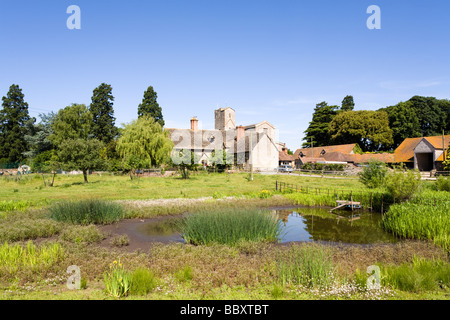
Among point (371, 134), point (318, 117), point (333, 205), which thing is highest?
point (318, 117)

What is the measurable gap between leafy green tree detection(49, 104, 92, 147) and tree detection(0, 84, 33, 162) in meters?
8.39

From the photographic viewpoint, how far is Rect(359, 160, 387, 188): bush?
88.1 ft


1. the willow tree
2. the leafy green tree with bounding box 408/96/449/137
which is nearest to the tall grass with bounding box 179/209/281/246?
the willow tree

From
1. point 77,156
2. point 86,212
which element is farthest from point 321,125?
point 86,212

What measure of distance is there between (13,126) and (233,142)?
44223mm

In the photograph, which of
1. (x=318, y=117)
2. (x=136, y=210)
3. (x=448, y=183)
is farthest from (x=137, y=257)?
(x=318, y=117)

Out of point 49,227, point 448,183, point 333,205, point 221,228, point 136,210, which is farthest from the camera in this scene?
point 448,183

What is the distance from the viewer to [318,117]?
82.1 metres

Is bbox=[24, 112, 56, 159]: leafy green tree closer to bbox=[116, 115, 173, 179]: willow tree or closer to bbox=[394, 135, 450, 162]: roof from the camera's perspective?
bbox=[116, 115, 173, 179]: willow tree

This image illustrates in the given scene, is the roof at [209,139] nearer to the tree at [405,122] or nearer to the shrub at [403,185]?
the tree at [405,122]

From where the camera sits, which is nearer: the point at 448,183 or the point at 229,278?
the point at 229,278

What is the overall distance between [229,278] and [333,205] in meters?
17.0

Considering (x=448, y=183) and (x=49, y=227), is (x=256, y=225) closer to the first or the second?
(x=49, y=227)

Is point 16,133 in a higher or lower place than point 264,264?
higher
